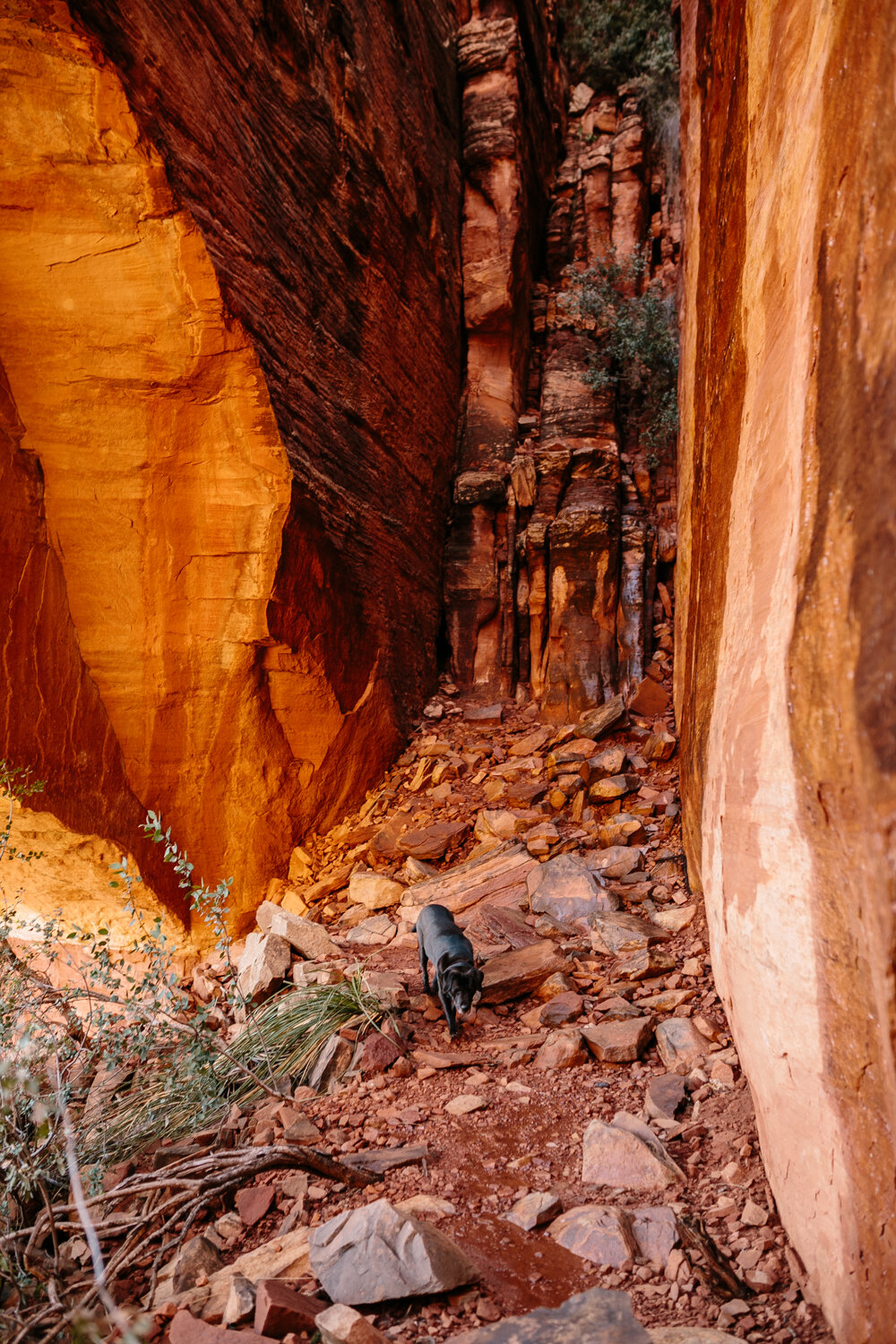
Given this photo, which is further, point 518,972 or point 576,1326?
point 518,972

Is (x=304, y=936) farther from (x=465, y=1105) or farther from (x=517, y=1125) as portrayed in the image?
(x=517, y=1125)

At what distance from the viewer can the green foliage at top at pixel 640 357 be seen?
26.3ft

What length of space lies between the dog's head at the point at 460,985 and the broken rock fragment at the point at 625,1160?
0.90 metres

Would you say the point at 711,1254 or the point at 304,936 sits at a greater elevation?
the point at 711,1254

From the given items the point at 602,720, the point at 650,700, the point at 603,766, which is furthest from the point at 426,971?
the point at 650,700

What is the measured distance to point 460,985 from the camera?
10.3ft

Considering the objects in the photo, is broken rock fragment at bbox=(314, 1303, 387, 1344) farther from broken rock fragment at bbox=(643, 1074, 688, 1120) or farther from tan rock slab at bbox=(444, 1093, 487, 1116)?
broken rock fragment at bbox=(643, 1074, 688, 1120)

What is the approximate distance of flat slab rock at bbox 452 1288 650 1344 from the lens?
4.48ft

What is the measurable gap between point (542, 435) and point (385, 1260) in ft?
24.9

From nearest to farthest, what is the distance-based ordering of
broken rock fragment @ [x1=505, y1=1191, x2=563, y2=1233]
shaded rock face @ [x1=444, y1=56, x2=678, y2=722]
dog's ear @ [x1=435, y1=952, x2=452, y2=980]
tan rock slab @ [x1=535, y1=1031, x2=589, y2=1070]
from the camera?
broken rock fragment @ [x1=505, y1=1191, x2=563, y2=1233] < tan rock slab @ [x1=535, y1=1031, x2=589, y2=1070] < dog's ear @ [x1=435, y1=952, x2=452, y2=980] < shaded rock face @ [x1=444, y1=56, x2=678, y2=722]

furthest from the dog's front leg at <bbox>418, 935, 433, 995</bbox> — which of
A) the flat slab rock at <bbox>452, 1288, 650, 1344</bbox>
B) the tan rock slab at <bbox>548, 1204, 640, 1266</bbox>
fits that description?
the flat slab rock at <bbox>452, 1288, 650, 1344</bbox>

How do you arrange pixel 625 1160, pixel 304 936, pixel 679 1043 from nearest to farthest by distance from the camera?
pixel 625 1160, pixel 679 1043, pixel 304 936

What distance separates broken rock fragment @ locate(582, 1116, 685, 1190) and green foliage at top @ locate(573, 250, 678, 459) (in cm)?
696

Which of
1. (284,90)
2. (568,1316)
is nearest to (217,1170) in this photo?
(568,1316)
